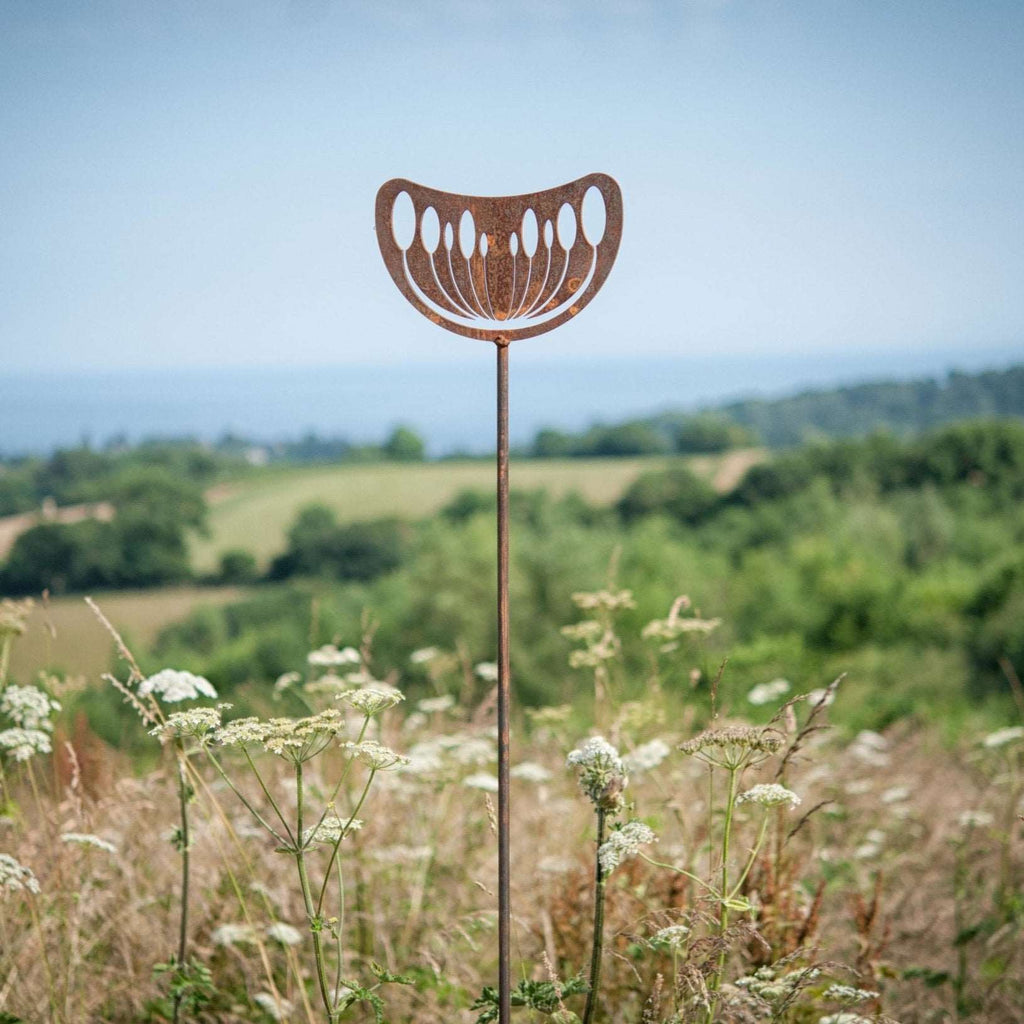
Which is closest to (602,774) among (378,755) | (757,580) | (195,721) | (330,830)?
(378,755)

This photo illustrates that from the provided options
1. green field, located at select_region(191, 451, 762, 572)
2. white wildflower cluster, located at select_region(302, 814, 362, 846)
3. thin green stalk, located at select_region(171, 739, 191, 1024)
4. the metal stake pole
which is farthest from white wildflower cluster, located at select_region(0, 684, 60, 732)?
green field, located at select_region(191, 451, 762, 572)

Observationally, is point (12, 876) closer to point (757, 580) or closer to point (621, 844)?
point (621, 844)

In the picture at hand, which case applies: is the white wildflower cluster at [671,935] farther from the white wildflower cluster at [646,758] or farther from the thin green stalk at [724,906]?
the white wildflower cluster at [646,758]

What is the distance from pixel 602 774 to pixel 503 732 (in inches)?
7.4

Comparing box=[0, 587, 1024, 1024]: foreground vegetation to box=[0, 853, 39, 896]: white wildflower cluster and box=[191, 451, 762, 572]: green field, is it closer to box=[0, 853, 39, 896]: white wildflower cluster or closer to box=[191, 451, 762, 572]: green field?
box=[0, 853, 39, 896]: white wildflower cluster

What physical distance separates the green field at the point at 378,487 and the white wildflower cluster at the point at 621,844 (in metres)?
20.2

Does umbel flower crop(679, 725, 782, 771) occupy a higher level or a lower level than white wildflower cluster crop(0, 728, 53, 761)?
higher

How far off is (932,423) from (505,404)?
94.9ft

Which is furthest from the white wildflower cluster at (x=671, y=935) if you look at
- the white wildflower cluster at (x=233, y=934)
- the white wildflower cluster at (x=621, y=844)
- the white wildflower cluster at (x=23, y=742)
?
the white wildflower cluster at (x=23, y=742)

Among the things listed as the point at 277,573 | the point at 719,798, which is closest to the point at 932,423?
the point at 277,573

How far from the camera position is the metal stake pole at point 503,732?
63.4 inches

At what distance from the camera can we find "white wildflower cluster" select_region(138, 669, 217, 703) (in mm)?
1804

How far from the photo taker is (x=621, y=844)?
1.52 meters

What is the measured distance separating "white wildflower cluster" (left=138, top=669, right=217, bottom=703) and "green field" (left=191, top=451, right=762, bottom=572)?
19648 millimetres
